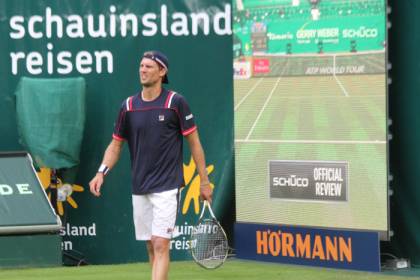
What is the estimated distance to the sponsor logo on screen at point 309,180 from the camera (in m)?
9.05

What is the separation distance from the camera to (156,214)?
687 cm

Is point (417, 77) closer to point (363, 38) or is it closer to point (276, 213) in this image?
point (363, 38)

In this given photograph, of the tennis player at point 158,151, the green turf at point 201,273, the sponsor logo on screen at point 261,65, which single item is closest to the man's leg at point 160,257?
the tennis player at point 158,151

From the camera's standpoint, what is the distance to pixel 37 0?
34.7ft

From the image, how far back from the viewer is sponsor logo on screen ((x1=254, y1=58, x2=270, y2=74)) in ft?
31.1

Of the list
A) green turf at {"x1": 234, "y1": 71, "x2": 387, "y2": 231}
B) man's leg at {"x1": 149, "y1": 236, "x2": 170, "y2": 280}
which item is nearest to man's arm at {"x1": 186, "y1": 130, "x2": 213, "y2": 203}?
man's leg at {"x1": 149, "y1": 236, "x2": 170, "y2": 280}

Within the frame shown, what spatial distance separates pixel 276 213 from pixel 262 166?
458mm

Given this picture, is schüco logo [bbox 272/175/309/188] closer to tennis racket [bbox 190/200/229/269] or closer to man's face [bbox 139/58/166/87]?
tennis racket [bbox 190/200/229/269]

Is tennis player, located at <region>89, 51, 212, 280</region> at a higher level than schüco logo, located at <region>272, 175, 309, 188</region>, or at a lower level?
higher

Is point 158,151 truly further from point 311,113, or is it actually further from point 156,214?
point 311,113

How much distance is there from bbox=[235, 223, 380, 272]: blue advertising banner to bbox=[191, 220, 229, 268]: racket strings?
1043 mm

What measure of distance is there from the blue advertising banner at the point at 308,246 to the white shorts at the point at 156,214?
248 cm

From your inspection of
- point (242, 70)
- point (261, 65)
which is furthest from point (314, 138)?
point (242, 70)

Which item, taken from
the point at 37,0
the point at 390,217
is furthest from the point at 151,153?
the point at 37,0
